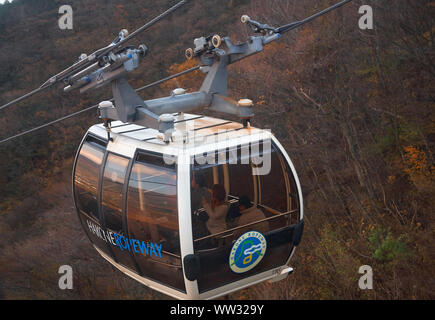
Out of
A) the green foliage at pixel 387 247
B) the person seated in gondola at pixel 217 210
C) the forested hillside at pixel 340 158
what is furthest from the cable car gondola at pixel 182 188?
the green foliage at pixel 387 247

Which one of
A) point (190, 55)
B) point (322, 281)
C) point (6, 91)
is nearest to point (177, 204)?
point (190, 55)

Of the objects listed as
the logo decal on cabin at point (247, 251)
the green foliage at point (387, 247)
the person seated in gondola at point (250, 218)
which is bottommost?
the green foliage at point (387, 247)

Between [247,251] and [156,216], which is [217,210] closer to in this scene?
[247,251]

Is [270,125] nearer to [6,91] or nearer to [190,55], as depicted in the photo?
[190,55]

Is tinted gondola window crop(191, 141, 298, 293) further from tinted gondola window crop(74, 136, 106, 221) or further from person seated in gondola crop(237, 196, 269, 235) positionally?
tinted gondola window crop(74, 136, 106, 221)

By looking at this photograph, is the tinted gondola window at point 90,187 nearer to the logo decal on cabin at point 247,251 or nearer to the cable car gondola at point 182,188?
the cable car gondola at point 182,188

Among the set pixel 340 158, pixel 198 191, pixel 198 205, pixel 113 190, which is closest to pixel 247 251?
pixel 198 205

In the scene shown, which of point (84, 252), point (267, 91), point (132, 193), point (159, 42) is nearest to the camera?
point (132, 193)
